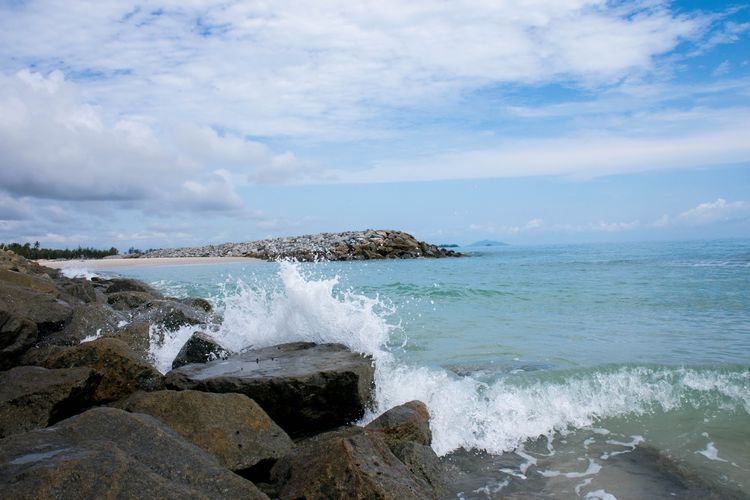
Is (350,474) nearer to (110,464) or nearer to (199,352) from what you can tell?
(110,464)

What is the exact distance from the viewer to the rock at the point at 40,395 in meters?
4.57

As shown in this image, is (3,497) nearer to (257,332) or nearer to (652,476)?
(652,476)

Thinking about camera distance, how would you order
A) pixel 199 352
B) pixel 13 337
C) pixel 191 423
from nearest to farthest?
pixel 191 423 < pixel 13 337 < pixel 199 352

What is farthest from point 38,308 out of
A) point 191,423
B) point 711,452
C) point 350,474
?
point 711,452

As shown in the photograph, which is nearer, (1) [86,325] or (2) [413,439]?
(2) [413,439]

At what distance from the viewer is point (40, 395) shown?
475 centimetres

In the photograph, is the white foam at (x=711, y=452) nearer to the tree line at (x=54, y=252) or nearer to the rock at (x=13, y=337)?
the rock at (x=13, y=337)

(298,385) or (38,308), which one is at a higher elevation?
(38,308)

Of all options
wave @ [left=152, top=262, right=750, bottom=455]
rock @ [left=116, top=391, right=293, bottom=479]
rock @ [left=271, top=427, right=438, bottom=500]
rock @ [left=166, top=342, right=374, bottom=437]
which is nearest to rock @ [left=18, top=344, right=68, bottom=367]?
wave @ [left=152, top=262, right=750, bottom=455]

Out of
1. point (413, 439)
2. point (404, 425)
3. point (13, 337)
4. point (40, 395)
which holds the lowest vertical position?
point (413, 439)

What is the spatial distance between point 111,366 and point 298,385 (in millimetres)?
1720

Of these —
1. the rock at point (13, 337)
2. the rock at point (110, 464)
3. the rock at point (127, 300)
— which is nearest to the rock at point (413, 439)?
the rock at point (110, 464)

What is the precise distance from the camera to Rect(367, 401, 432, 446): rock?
5235 millimetres

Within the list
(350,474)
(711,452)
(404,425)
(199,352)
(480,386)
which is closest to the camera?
(350,474)
